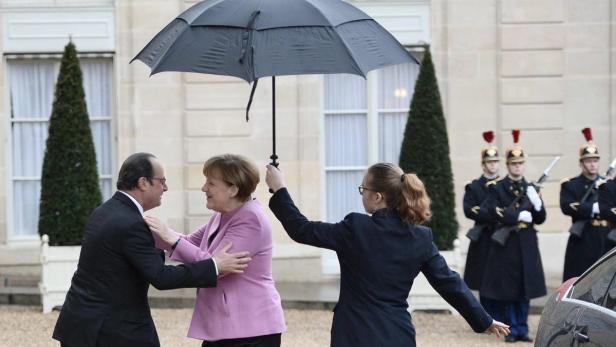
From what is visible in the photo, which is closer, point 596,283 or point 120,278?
point 120,278

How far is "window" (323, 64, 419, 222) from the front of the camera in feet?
53.2

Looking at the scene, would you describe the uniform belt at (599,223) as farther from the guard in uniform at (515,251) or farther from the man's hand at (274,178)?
the man's hand at (274,178)

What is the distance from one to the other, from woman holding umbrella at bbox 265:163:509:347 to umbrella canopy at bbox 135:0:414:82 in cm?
62

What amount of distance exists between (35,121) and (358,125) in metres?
4.02

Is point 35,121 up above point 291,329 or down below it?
above

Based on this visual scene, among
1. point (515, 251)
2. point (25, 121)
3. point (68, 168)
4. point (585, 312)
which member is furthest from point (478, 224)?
point (25, 121)

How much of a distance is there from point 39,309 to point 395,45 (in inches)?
313

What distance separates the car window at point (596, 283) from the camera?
260 inches

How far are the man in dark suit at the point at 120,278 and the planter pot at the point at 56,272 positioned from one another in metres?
7.37

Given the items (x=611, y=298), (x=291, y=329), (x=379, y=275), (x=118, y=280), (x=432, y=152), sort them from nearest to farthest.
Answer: (x=379, y=275), (x=118, y=280), (x=611, y=298), (x=291, y=329), (x=432, y=152)

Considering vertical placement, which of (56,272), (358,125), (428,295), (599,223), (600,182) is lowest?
(428,295)

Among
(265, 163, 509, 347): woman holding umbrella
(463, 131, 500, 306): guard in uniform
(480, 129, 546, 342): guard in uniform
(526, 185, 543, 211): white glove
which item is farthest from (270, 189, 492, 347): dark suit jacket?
(463, 131, 500, 306): guard in uniform

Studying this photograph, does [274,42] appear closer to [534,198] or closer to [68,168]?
[534,198]

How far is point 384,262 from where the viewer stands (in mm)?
5871
